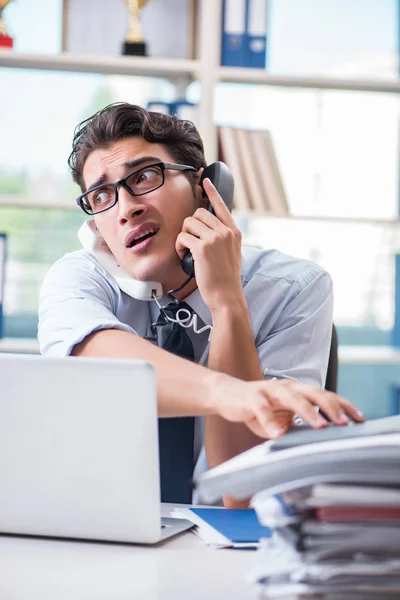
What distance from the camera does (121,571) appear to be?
80 cm

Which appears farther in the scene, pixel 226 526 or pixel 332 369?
pixel 332 369

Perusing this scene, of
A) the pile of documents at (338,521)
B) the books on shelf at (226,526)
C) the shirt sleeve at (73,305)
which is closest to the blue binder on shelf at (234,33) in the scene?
the shirt sleeve at (73,305)

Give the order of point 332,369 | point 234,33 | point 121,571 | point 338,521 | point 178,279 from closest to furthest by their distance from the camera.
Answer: point 338,521, point 121,571, point 178,279, point 332,369, point 234,33

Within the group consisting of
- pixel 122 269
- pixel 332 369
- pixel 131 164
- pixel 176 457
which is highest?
pixel 131 164

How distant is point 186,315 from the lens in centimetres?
169

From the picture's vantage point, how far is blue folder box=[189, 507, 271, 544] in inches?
36.4

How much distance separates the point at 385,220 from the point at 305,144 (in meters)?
0.58

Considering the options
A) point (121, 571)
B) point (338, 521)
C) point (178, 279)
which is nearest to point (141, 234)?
point (178, 279)

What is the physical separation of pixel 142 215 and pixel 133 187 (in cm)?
7

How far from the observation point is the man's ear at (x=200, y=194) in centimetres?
172

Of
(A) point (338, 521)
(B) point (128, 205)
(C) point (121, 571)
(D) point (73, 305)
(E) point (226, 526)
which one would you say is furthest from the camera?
(B) point (128, 205)

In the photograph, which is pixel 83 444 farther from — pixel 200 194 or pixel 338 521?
pixel 200 194

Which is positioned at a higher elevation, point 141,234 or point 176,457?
point 141,234

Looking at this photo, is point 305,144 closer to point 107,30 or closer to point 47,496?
point 107,30
